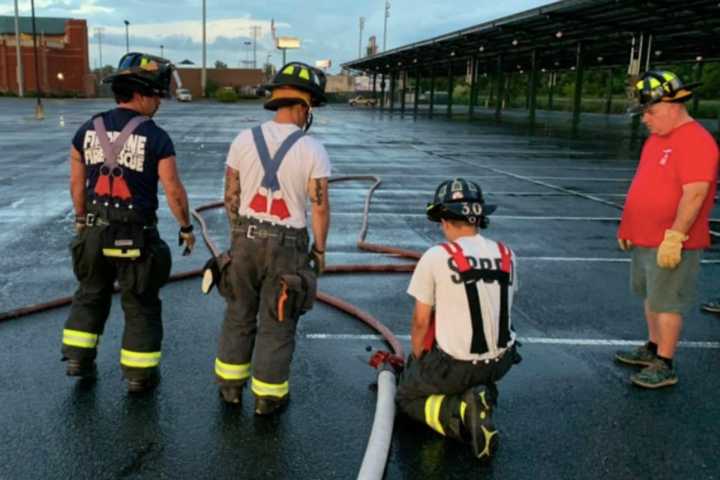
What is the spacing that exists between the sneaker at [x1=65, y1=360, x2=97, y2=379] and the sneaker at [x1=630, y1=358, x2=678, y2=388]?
3.44 meters

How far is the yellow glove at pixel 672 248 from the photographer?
4.00 m

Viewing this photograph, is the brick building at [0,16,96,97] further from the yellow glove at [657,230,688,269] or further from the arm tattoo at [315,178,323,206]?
the yellow glove at [657,230,688,269]

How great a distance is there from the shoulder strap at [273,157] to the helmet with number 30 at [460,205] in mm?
845

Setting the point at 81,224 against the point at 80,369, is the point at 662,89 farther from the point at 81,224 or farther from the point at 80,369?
the point at 80,369

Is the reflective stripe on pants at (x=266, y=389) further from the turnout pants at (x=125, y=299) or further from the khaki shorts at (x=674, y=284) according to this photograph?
the khaki shorts at (x=674, y=284)

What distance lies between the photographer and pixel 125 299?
4.01 meters

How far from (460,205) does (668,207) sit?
1.63 metres

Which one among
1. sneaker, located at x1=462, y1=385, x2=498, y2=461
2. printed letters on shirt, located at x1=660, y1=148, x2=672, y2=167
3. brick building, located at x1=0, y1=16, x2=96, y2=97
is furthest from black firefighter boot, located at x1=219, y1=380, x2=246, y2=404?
brick building, located at x1=0, y1=16, x2=96, y2=97

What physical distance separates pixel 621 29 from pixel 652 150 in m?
28.2

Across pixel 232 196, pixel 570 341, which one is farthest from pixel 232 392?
pixel 570 341

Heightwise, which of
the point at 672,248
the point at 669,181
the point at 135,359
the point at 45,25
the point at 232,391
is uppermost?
the point at 45,25

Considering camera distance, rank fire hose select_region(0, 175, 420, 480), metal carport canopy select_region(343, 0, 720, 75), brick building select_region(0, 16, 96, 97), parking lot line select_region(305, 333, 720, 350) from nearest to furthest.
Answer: fire hose select_region(0, 175, 420, 480) < parking lot line select_region(305, 333, 720, 350) < metal carport canopy select_region(343, 0, 720, 75) < brick building select_region(0, 16, 96, 97)

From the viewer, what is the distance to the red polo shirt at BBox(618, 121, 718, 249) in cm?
400

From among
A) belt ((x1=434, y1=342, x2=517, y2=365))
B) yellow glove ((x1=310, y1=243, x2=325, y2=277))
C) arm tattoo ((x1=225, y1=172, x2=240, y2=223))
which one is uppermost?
arm tattoo ((x1=225, y1=172, x2=240, y2=223))
